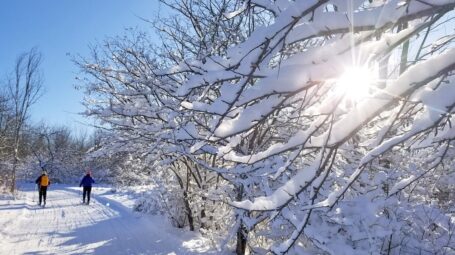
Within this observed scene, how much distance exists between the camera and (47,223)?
44.4 feet

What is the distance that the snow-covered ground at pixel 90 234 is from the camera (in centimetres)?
941

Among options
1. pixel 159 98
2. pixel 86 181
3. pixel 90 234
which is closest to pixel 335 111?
pixel 159 98

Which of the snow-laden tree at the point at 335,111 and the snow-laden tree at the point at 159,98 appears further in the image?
the snow-laden tree at the point at 159,98

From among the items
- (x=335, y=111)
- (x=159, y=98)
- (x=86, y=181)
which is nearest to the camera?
(x=335, y=111)

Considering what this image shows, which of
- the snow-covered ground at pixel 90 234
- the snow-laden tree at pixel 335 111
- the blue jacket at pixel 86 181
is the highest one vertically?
the snow-laden tree at pixel 335 111

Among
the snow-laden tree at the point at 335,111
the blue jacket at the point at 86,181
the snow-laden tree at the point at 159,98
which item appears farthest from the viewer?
the blue jacket at the point at 86,181

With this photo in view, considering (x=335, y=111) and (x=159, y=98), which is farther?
(x=159, y=98)

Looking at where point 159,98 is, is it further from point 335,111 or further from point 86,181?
point 86,181

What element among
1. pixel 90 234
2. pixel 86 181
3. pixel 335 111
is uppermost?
pixel 335 111

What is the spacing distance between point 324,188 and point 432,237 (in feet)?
4.94

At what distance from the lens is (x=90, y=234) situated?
11.5 metres

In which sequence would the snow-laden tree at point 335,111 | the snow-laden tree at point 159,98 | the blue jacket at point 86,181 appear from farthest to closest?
the blue jacket at point 86,181 < the snow-laden tree at point 159,98 < the snow-laden tree at point 335,111

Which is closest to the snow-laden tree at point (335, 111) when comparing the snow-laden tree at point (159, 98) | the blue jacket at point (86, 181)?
the snow-laden tree at point (159, 98)

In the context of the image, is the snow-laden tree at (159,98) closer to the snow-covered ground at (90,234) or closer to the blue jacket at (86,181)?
the snow-covered ground at (90,234)
